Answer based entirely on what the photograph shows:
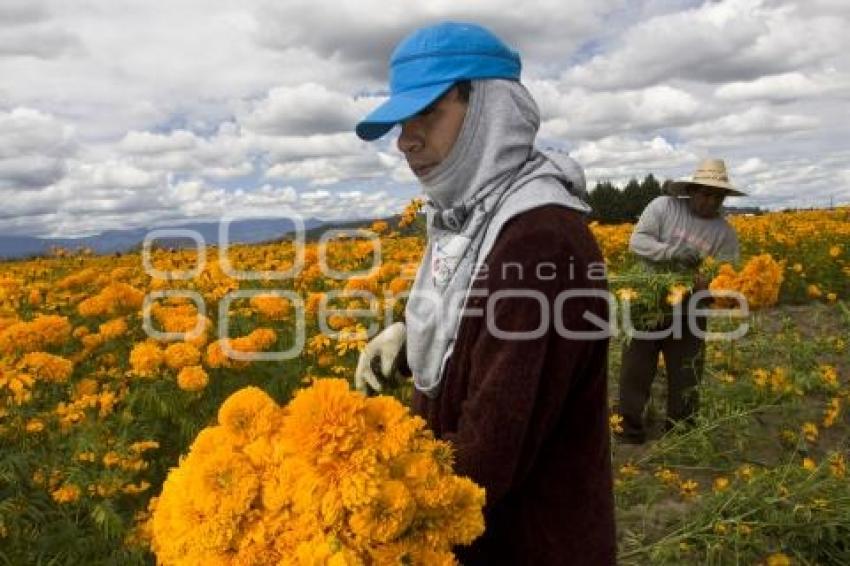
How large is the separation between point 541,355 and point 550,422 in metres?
0.16

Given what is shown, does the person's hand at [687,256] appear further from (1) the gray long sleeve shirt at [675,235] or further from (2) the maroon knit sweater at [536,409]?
(2) the maroon knit sweater at [536,409]

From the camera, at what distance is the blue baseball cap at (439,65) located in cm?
163

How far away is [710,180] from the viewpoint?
5000 millimetres

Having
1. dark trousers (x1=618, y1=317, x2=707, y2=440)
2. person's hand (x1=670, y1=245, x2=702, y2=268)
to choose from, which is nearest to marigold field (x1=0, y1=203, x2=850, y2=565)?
dark trousers (x1=618, y1=317, x2=707, y2=440)

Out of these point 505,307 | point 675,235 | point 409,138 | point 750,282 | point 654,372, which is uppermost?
point 409,138

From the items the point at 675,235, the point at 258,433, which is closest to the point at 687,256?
the point at 675,235

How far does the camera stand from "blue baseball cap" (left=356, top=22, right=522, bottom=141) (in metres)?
1.63

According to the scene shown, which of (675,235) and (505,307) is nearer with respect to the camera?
(505,307)

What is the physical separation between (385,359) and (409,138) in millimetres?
626

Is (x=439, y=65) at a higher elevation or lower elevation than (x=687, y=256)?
higher

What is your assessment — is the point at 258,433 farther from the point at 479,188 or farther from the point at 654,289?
the point at 654,289

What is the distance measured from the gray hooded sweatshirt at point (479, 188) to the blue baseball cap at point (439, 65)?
0.04 metres

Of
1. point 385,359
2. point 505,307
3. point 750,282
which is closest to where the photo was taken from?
point 505,307

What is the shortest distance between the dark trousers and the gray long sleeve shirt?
1.81 feet
